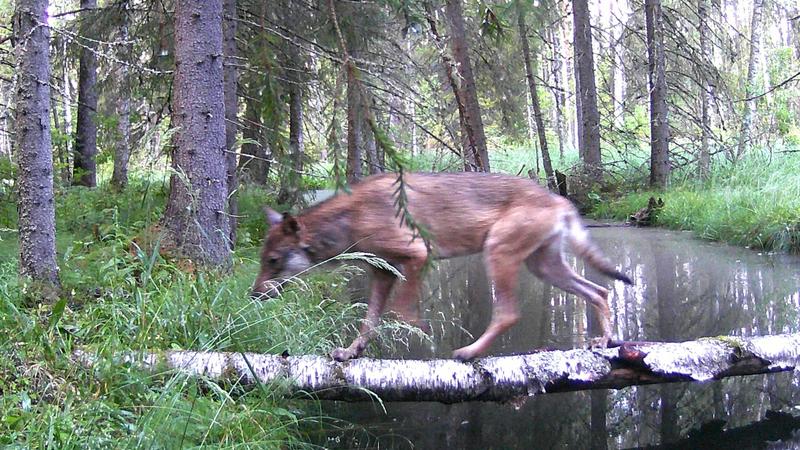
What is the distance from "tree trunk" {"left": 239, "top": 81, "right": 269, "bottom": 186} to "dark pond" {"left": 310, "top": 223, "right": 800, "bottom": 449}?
138 inches

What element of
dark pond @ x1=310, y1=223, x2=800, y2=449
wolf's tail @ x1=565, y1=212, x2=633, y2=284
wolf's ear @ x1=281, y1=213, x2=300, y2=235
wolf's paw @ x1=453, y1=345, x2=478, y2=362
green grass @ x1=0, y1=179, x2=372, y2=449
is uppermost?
wolf's ear @ x1=281, y1=213, x2=300, y2=235

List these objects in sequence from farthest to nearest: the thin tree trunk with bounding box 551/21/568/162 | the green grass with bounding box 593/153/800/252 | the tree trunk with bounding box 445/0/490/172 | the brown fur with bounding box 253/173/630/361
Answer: the thin tree trunk with bounding box 551/21/568/162 < the tree trunk with bounding box 445/0/490/172 < the green grass with bounding box 593/153/800/252 < the brown fur with bounding box 253/173/630/361

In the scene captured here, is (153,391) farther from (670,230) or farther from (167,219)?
(670,230)

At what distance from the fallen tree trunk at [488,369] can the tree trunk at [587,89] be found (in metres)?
14.7

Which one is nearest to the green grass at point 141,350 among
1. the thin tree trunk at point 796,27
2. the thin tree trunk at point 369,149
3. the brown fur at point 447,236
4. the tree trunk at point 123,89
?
the brown fur at point 447,236

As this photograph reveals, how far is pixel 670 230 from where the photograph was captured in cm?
1542

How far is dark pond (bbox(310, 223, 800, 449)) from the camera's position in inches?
205

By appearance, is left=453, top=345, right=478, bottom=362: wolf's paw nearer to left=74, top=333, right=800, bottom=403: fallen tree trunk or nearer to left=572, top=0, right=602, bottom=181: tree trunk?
left=74, top=333, right=800, bottom=403: fallen tree trunk

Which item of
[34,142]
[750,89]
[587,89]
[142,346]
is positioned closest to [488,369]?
[142,346]

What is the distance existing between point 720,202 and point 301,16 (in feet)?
28.4

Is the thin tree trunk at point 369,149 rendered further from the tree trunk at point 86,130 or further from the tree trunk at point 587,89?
the tree trunk at point 587,89

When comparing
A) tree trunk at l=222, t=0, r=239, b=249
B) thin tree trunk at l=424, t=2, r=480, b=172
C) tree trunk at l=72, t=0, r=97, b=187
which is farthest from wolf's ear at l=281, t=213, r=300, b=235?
tree trunk at l=72, t=0, r=97, b=187

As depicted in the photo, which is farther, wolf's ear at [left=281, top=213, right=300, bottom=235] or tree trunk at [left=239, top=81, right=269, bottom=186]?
tree trunk at [left=239, top=81, right=269, bottom=186]

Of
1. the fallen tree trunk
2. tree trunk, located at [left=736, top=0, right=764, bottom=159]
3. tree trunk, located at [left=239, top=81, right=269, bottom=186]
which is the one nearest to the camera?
the fallen tree trunk
